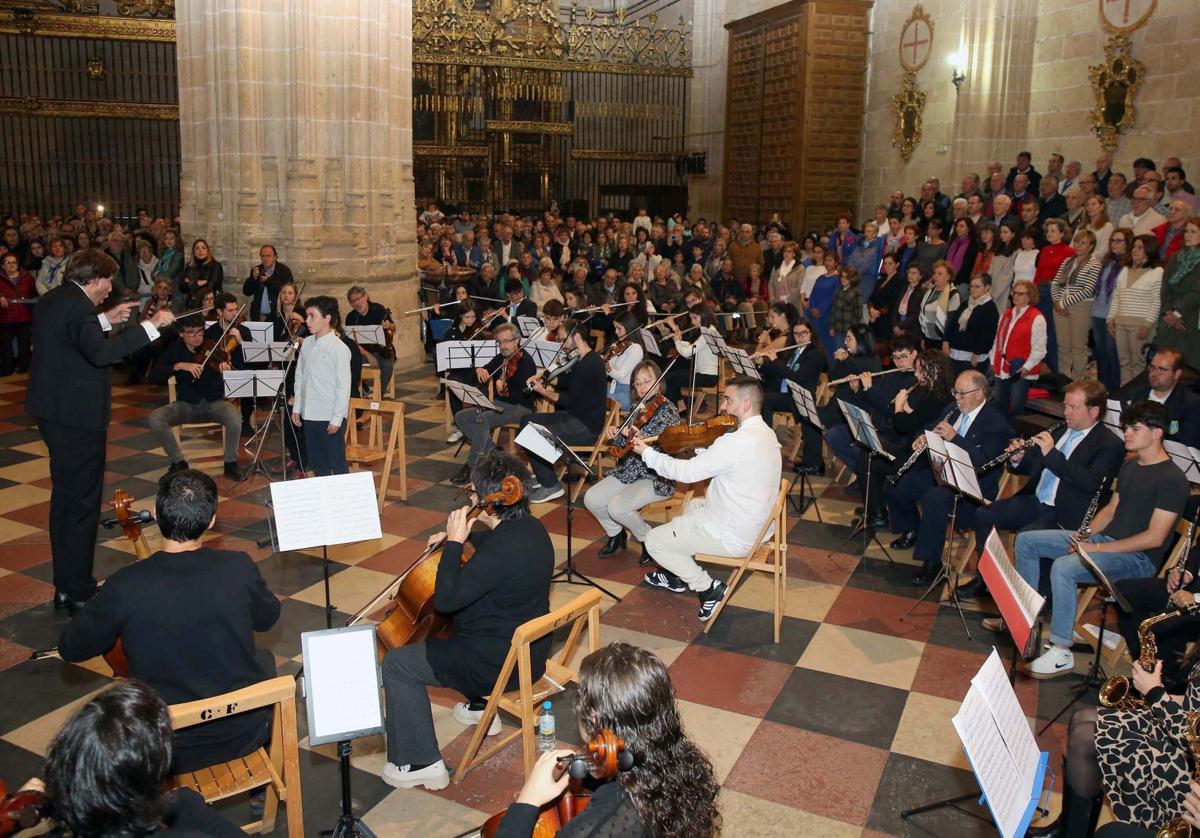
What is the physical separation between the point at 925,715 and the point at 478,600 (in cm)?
221

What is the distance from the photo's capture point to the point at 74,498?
17.7ft

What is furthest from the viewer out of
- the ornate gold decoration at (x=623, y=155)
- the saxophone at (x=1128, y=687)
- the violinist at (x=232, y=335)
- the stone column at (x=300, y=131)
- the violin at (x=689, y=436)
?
the ornate gold decoration at (x=623, y=155)

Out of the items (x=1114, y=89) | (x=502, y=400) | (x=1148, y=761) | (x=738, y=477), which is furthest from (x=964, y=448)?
(x=1114, y=89)

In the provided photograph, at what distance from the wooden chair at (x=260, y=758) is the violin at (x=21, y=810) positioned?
0.78 meters

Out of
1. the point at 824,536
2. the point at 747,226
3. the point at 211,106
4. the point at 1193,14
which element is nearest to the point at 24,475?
the point at 211,106

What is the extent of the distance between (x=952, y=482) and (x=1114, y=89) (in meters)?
9.25

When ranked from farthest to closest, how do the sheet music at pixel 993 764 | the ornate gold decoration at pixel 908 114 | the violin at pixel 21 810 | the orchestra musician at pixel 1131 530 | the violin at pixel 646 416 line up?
the ornate gold decoration at pixel 908 114, the violin at pixel 646 416, the orchestra musician at pixel 1131 530, the sheet music at pixel 993 764, the violin at pixel 21 810

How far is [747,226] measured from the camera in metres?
14.1

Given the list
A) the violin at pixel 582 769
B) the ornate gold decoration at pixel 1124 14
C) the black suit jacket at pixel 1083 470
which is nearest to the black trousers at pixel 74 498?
the violin at pixel 582 769

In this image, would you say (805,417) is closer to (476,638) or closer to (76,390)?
(476,638)

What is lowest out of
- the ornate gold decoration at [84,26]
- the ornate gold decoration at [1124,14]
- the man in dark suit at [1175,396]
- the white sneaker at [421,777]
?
the white sneaker at [421,777]

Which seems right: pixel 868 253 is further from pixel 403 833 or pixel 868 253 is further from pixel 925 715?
pixel 403 833

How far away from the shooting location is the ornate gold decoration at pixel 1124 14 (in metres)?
11.9

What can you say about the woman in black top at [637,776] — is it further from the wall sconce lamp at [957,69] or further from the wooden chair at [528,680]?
the wall sconce lamp at [957,69]
